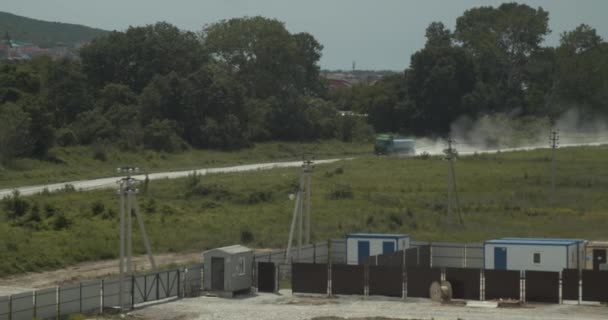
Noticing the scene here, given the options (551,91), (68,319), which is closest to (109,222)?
(68,319)

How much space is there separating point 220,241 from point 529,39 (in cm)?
10967

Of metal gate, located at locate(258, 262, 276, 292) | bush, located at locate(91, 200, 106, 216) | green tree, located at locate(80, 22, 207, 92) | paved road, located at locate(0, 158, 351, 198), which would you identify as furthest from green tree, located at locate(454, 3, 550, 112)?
metal gate, located at locate(258, 262, 276, 292)

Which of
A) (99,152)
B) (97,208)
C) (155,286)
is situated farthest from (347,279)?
Answer: (99,152)

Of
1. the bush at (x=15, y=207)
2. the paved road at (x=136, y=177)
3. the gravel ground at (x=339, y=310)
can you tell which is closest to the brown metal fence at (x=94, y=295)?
the gravel ground at (x=339, y=310)

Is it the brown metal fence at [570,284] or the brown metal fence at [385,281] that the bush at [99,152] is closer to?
the brown metal fence at [385,281]

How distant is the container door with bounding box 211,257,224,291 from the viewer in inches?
1882

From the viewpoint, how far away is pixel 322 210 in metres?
76.2

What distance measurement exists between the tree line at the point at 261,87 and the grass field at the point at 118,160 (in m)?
1.32

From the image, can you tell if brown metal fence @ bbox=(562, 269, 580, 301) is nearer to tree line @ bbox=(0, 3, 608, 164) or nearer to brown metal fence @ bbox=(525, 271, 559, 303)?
brown metal fence @ bbox=(525, 271, 559, 303)

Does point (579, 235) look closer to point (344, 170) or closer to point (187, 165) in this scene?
point (344, 170)

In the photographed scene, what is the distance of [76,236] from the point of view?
206ft

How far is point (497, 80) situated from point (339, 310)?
402ft

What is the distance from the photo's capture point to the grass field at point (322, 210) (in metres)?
62.5

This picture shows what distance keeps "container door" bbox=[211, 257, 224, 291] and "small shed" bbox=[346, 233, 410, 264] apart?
31.0 feet
